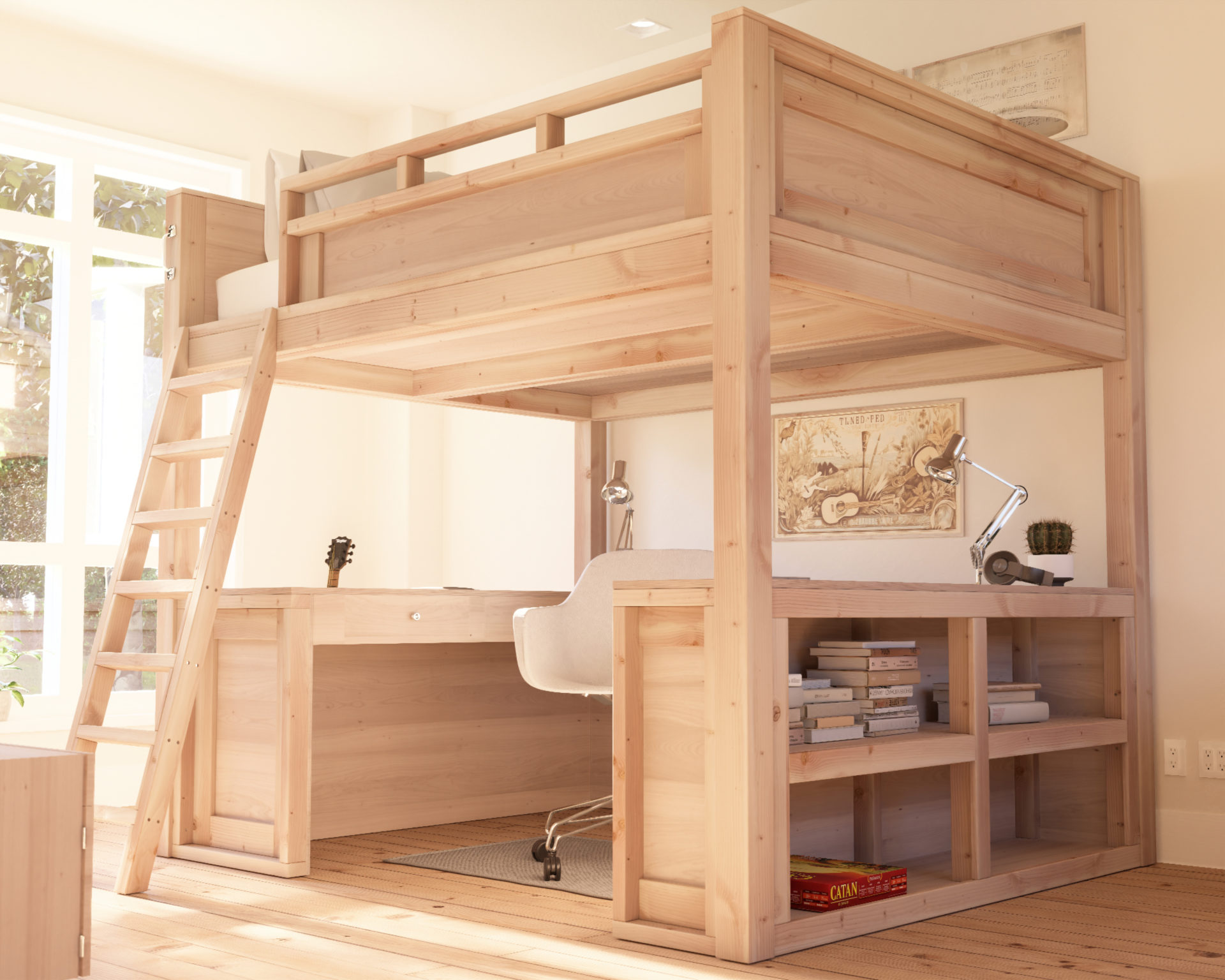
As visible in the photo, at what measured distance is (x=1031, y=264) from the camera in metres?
3.58

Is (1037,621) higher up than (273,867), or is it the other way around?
(1037,621)

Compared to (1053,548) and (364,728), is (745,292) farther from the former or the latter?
(364,728)

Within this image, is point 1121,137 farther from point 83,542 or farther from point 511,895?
point 83,542

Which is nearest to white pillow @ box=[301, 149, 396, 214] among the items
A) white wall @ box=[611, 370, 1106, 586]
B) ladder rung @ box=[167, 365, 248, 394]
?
ladder rung @ box=[167, 365, 248, 394]

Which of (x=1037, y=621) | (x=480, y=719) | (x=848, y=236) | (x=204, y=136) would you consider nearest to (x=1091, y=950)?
(x=1037, y=621)

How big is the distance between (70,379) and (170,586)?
1.85m

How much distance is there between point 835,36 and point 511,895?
3.07 metres

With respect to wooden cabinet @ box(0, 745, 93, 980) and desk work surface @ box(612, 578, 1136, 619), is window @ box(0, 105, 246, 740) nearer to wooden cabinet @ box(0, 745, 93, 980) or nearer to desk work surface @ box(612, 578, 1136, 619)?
wooden cabinet @ box(0, 745, 93, 980)

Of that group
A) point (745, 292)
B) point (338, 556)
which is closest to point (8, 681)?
point (338, 556)

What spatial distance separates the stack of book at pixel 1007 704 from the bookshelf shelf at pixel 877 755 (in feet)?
0.77

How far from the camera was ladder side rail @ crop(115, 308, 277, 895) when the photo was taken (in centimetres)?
343

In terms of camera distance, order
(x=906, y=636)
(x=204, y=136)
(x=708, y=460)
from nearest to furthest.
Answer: (x=906, y=636), (x=708, y=460), (x=204, y=136)

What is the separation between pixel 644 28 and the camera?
16.6 ft

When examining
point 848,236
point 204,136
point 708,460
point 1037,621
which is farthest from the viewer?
point 204,136
